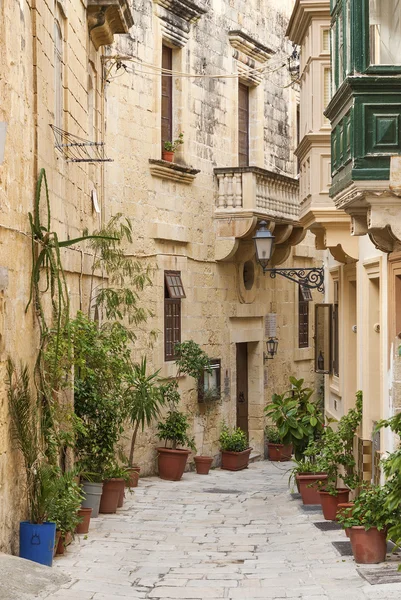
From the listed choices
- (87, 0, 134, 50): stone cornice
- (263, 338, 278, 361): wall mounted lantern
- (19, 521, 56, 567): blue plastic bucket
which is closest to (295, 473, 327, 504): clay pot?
(19, 521, 56, 567): blue plastic bucket

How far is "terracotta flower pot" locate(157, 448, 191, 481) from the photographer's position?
16891mm

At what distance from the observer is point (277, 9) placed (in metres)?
22.0

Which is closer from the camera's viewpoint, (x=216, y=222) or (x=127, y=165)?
(x=127, y=165)

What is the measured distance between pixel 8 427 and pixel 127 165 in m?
8.51

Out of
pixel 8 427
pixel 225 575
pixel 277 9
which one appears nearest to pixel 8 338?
pixel 8 427

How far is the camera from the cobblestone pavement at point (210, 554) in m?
8.74

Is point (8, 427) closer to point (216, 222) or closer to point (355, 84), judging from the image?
point (355, 84)

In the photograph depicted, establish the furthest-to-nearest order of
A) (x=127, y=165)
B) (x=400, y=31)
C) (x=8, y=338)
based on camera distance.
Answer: (x=127, y=165)
(x=400, y=31)
(x=8, y=338)

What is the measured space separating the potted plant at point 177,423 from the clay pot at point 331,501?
4.41m

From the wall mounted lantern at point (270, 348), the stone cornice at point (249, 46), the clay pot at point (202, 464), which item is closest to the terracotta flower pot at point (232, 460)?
the clay pot at point (202, 464)

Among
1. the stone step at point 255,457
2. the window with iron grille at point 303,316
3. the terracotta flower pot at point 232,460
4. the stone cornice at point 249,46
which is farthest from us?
the window with iron grille at point 303,316

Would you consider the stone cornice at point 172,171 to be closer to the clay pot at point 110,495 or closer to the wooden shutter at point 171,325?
the wooden shutter at point 171,325

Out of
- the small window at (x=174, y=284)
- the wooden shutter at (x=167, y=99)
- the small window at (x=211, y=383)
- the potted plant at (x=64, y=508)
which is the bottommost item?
the potted plant at (x=64, y=508)

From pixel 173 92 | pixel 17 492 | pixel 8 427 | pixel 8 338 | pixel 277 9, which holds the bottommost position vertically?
pixel 17 492
